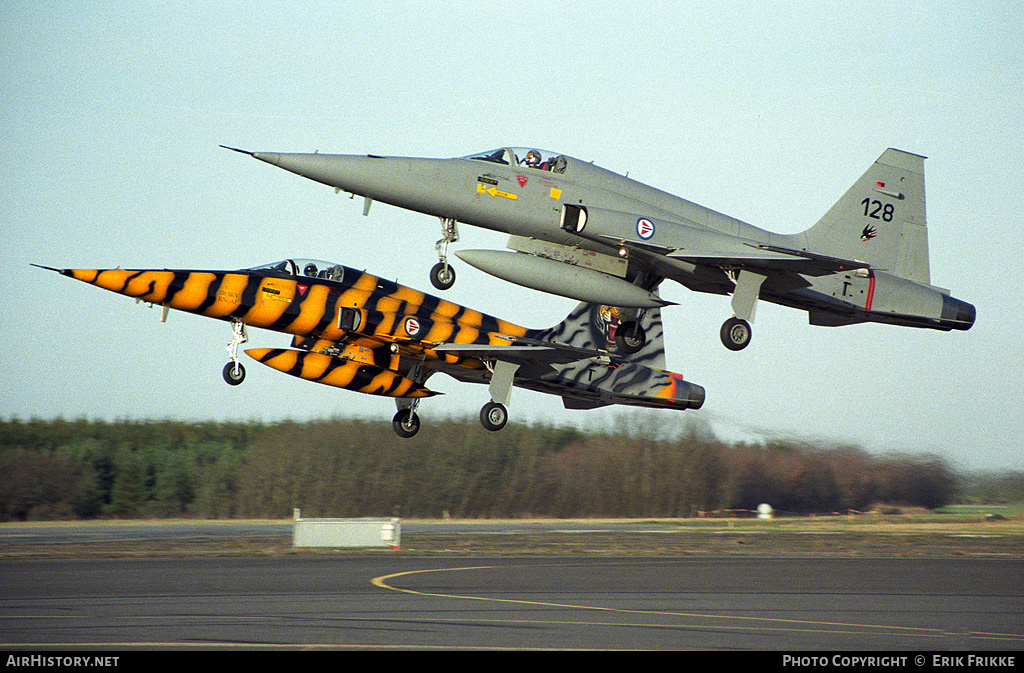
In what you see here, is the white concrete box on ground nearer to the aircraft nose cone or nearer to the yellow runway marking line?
the yellow runway marking line

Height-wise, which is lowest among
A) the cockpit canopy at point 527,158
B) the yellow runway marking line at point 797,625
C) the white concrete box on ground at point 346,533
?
the white concrete box on ground at point 346,533

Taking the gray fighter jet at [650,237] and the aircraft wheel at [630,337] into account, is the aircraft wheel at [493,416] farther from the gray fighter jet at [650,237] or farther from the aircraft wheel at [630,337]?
the gray fighter jet at [650,237]

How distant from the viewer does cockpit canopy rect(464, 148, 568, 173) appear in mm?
19625

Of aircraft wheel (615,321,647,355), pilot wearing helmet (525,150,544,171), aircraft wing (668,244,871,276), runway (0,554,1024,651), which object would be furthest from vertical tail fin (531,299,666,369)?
pilot wearing helmet (525,150,544,171)

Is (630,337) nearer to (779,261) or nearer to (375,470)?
(779,261)

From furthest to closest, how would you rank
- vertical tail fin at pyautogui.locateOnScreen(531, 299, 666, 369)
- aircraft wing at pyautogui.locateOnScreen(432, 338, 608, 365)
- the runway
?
vertical tail fin at pyautogui.locateOnScreen(531, 299, 666, 369)
aircraft wing at pyautogui.locateOnScreen(432, 338, 608, 365)
the runway

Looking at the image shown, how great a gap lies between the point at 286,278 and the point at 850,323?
14231mm

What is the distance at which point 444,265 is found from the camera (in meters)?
19.9

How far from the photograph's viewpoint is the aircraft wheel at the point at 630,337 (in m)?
23.5

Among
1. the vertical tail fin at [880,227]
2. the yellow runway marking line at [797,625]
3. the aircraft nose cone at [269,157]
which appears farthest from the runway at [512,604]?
the aircraft nose cone at [269,157]

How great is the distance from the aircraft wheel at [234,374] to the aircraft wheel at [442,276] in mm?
6486

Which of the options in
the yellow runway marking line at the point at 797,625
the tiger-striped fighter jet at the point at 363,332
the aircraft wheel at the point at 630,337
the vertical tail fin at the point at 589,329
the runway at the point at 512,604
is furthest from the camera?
the vertical tail fin at the point at 589,329

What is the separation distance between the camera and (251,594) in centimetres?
1794
